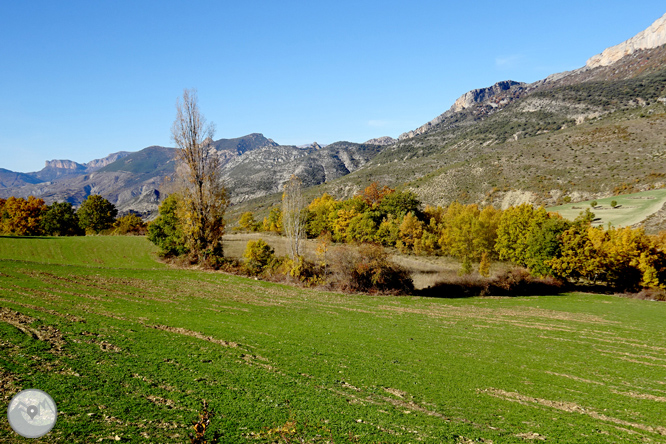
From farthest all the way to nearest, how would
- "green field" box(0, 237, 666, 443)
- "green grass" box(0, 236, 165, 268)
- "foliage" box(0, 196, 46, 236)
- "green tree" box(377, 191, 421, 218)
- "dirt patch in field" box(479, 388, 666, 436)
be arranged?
"green tree" box(377, 191, 421, 218) < "foliage" box(0, 196, 46, 236) < "green grass" box(0, 236, 165, 268) < "dirt patch in field" box(479, 388, 666, 436) < "green field" box(0, 237, 666, 443)

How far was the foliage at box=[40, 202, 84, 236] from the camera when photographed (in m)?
80.2

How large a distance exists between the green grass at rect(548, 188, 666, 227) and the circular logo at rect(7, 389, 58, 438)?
260 ft

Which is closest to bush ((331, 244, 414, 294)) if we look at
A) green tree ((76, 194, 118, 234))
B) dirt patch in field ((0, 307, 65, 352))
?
dirt patch in field ((0, 307, 65, 352))

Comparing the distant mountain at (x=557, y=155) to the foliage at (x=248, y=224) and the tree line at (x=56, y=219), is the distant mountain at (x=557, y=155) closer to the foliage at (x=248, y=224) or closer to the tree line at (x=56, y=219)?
the foliage at (x=248, y=224)

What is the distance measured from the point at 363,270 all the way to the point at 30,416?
1231 inches

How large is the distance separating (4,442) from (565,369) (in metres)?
17.5

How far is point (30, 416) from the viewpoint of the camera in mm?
5844

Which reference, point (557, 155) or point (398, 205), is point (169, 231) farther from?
point (557, 155)

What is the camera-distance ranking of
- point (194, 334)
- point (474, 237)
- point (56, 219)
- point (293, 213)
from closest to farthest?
1. point (194, 334)
2. point (293, 213)
3. point (474, 237)
4. point (56, 219)

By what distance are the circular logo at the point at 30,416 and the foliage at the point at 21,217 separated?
9537cm

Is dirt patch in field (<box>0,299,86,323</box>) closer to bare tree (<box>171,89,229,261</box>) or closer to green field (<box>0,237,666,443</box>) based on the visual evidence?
green field (<box>0,237,666,443</box>)

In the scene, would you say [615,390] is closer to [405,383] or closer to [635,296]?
[405,383]

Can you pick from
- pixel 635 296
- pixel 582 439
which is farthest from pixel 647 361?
pixel 635 296

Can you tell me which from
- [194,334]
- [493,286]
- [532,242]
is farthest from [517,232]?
[194,334]
